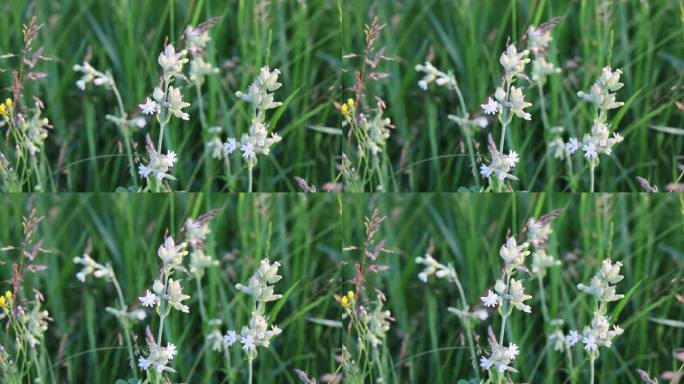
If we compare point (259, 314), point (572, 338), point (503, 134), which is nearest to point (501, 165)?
point (503, 134)

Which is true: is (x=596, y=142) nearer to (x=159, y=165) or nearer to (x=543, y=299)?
Answer: (x=543, y=299)

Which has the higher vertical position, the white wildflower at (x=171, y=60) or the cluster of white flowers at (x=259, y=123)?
the white wildflower at (x=171, y=60)

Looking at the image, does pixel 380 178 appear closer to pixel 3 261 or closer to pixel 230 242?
pixel 230 242

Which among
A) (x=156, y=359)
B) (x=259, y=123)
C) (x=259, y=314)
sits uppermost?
(x=259, y=123)

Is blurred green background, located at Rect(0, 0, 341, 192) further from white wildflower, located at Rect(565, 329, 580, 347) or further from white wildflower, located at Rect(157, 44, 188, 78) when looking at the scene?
white wildflower, located at Rect(565, 329, 580, 347)

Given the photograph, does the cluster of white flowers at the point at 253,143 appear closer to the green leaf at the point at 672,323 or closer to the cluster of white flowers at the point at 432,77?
the cluster of white flowers at the point at 432,77

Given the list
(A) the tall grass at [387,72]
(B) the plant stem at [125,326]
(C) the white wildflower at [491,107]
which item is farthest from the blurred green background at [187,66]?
(C) the white wildflower at [491,107]
